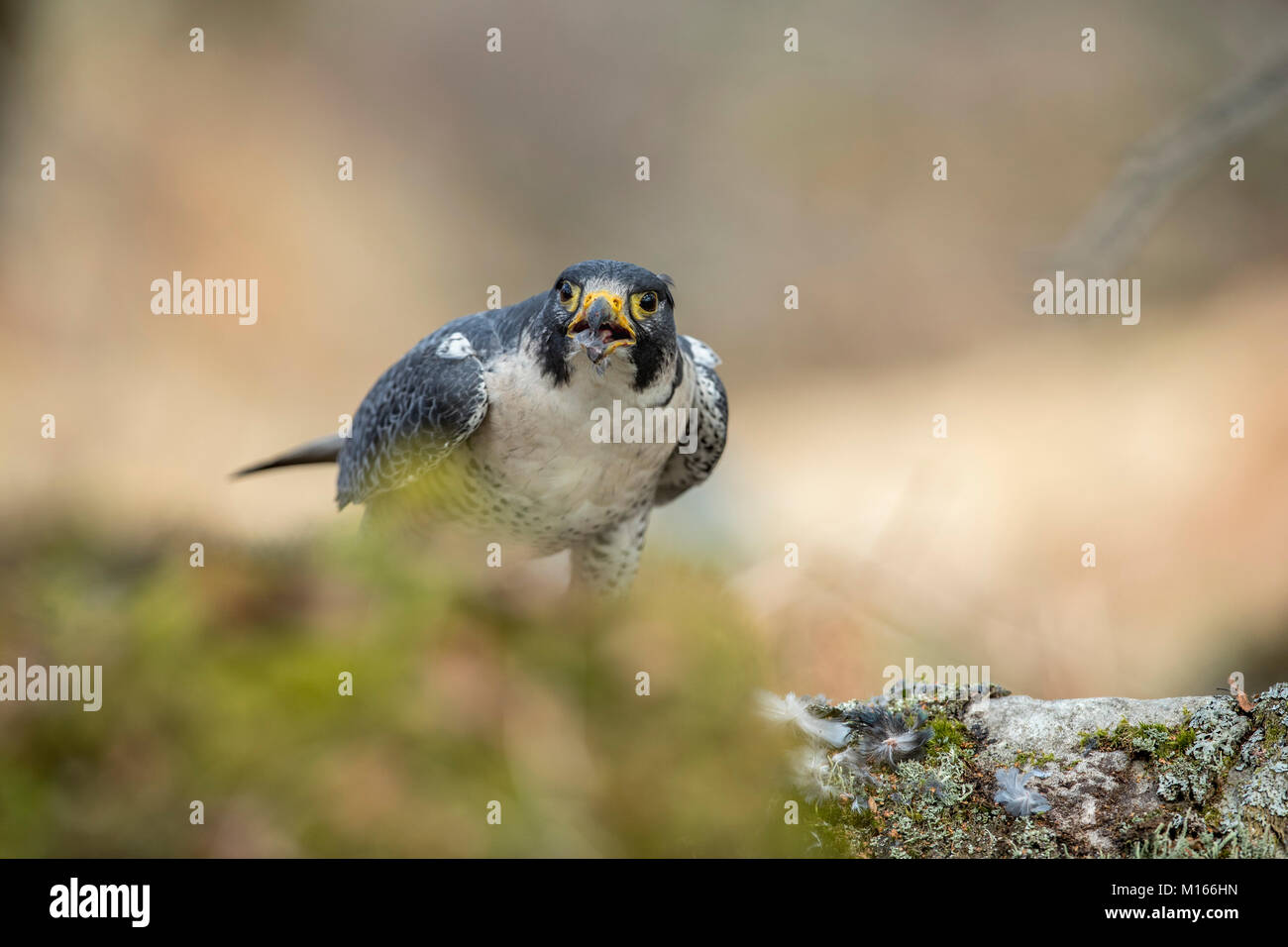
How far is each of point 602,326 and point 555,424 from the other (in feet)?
1.79

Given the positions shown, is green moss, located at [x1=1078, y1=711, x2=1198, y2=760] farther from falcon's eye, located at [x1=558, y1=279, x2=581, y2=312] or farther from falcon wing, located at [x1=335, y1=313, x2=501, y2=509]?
falcon wing, located at [x1=335, y1=313, x2=501, y2=509]

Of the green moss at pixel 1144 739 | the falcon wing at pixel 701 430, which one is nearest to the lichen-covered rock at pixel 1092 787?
the green moss at pixel 1144 739

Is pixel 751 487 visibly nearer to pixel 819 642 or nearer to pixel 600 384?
pixel 819 642

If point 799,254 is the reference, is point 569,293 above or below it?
below

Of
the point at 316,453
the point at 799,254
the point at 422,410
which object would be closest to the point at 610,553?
the point at 422,410

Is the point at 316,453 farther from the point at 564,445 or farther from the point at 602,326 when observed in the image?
the point at 602,326

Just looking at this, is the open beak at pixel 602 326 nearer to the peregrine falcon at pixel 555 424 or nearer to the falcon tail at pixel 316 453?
the peregrine falcon at pixel 555 424

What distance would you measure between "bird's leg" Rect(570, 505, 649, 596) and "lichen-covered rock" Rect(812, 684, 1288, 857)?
1513 mm

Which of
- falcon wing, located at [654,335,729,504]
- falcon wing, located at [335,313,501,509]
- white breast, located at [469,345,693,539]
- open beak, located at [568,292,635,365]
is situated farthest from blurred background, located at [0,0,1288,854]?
open beak, located at [568,292,635,365]

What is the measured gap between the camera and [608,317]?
320 cm

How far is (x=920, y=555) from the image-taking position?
285 inches

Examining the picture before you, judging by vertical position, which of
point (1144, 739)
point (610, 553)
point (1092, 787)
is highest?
point (610, 553)

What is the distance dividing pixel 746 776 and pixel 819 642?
9.41 feet
